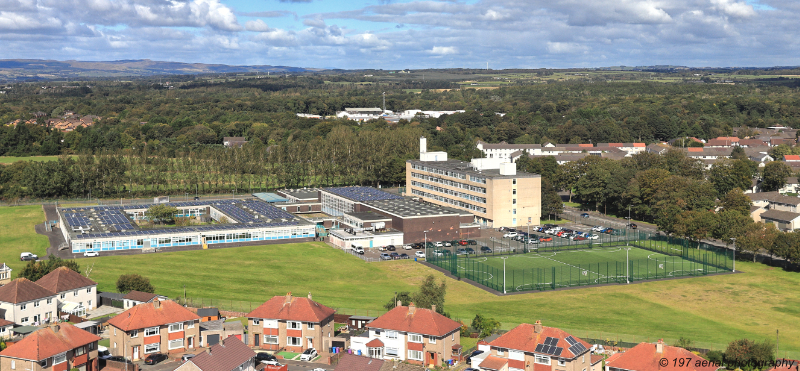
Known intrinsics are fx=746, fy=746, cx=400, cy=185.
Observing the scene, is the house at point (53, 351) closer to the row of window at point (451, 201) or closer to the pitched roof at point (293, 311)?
the pitched roof at point (293, 311)

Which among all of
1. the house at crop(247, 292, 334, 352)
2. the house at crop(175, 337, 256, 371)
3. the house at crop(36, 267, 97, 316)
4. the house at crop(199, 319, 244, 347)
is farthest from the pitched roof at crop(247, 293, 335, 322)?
the house at crop(36, 267, 97, 316)

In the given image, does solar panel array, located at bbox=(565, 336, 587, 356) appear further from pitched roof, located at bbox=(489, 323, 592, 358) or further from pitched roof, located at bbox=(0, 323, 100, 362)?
pitched roof, located at bbox=(0, 323, 100, 362)

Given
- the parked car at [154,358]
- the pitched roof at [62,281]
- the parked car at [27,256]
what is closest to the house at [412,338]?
the parked car at [154,358]

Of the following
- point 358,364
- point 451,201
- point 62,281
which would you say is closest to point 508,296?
point 358,364

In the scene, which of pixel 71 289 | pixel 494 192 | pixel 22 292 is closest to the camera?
pixel 22 292

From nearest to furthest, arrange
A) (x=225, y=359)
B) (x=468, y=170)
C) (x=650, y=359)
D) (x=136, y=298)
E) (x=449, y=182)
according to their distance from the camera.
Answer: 1. (x=650, y=359)
2. (x=225, y=359)
3. (x=136, y=298)
4. (x=468, y=170)
5. (x=449, y=182)

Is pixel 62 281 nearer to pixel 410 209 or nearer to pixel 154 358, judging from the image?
pixel 154 358
